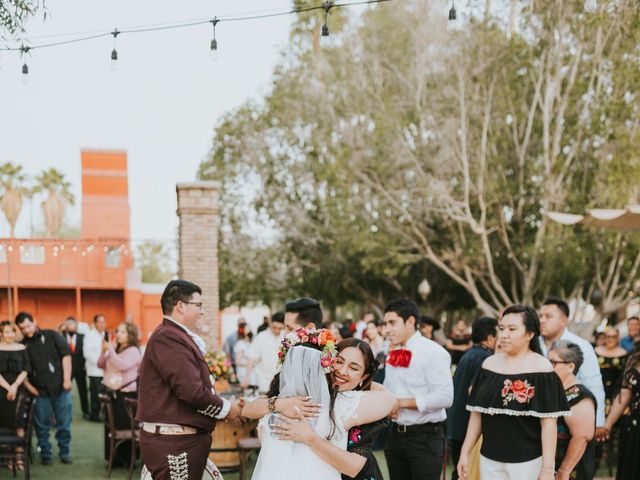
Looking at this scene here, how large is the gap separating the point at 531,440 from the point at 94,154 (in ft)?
99.1

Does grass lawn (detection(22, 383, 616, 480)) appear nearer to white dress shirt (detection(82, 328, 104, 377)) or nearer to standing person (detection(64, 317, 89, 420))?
white dress shirt (detection(82, 328, 104, 377))

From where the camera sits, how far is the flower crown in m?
3.49

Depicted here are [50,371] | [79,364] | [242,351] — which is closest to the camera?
[50,371]

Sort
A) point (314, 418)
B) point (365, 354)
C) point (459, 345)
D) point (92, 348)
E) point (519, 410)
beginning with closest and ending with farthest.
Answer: point (314, 418) → point (365, 354) → point (519, 410) → point (92, 348) → point (459, 345)

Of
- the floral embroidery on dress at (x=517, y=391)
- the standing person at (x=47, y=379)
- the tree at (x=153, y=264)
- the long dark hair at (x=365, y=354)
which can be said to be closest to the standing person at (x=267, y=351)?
the standing person at (x=47, y=379)

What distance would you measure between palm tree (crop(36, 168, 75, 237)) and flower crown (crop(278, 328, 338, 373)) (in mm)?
39889

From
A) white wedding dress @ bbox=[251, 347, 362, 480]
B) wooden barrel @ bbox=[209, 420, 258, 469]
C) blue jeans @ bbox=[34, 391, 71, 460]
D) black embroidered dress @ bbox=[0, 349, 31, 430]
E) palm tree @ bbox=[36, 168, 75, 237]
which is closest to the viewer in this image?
white wedding dress @ bbox=[251, 347, 362, 480]

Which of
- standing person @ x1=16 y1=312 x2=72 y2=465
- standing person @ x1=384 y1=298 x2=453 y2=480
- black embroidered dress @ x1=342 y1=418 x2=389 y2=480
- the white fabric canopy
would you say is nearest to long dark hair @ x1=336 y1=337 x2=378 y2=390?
black embroidered dress @ x1=342 y1=418 x2=389 y2=480

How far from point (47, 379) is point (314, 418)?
694 centimetres

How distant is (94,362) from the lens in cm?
1341

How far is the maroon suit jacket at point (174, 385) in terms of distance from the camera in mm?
4520

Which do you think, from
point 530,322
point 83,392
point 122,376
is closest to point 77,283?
point 83,392

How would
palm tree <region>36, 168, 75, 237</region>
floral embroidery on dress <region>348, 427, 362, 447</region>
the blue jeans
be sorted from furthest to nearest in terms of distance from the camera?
palm tree <region>36, 168, 75, 237</region>, the blue jeans, floral embroidery on dress <region>348, 427, 362, 447</region>

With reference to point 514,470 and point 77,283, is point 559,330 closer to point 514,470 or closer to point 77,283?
point 514,470
